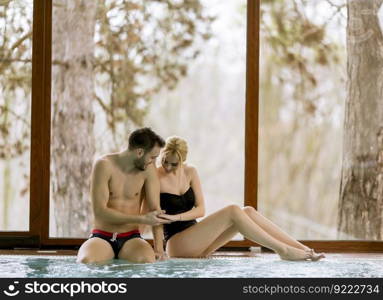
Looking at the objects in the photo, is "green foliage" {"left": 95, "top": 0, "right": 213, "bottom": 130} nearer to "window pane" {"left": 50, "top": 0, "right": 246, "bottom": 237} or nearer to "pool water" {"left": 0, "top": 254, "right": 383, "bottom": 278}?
"window pane" {"left": 50, "top": 0, "right": 246, "bottom": 237}

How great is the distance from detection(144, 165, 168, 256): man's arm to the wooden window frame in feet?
4.18

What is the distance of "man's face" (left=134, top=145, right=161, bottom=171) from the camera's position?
6531 millimetres

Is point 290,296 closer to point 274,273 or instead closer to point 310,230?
point 274,273

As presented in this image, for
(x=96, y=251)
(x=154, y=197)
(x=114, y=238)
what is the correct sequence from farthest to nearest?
(x=154, y=197) → (x=114, y=238) → (x=96, y=251)

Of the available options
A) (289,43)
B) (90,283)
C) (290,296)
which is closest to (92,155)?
(289,43)

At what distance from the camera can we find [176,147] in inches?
268

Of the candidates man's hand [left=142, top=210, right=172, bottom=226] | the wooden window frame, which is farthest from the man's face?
the wooden window frame

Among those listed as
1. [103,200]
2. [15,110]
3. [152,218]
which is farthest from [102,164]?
[15,110]

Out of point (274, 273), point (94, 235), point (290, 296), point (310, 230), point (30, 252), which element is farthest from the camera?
point (310, 230)

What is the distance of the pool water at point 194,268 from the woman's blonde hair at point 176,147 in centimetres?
84

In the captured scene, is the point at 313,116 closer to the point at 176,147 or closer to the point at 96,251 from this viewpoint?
the point at 176,147

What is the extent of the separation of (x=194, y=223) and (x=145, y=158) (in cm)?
75

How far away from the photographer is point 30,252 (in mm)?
7438

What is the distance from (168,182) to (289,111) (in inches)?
64.6
